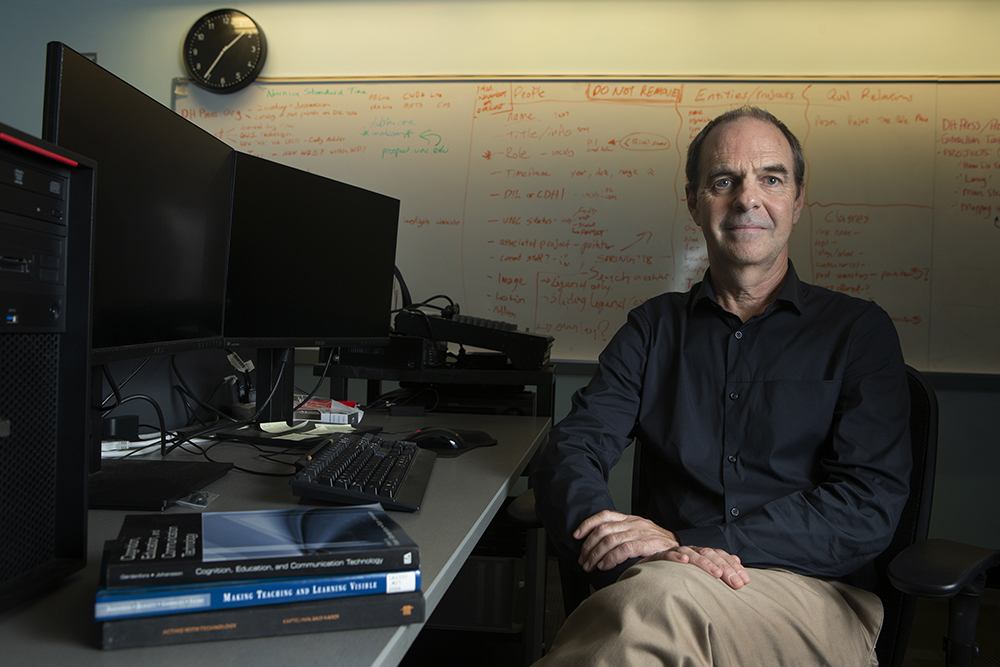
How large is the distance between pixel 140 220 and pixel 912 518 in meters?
1.28

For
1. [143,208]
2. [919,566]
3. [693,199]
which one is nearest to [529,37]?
[693,199]

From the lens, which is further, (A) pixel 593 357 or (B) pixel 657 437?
(A) pixel 593 357

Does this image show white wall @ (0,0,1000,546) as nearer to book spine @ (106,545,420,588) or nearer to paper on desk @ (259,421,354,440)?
paper on desk @ (259,421,354,440)

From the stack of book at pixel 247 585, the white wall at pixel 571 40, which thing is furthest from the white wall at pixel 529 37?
the stack of book at pixel 247 585

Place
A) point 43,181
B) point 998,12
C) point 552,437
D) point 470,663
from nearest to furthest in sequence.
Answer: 1. point 43,181
2. point 552,437
3. point 470,663
4. point 998,12

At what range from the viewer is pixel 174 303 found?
1015 mm

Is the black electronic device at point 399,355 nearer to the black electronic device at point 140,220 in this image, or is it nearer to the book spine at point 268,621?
the black electronic device at point 140,220

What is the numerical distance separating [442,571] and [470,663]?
4.40 ft

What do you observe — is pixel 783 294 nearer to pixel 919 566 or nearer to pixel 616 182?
pixel 919 566

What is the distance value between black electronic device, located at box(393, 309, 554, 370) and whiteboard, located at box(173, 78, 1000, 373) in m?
0.97

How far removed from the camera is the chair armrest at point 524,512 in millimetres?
1147

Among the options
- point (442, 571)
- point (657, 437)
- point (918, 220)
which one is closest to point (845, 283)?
point (918, 220)

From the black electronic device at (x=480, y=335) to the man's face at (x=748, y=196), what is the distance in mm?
597

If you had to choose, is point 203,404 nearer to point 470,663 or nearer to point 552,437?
point 552,437
